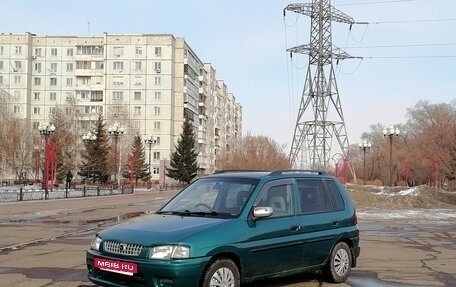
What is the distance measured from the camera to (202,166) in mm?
110688

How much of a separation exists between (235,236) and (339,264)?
2563mm

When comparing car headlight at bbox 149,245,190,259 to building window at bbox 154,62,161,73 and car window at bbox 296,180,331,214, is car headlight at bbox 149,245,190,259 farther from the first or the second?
A: building window at bbox 154,62,161,73

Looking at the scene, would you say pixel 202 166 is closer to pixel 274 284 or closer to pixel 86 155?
pixel 86 155

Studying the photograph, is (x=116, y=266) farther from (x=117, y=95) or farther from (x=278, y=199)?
(x=117, y=95)

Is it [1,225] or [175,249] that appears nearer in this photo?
[175,249]

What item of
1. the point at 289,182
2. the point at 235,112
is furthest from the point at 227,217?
the point at 235,112

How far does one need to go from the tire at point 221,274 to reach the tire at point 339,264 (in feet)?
7.10

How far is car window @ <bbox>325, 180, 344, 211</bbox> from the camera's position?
882 cm

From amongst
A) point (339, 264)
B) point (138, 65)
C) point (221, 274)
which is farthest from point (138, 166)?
point (221, 274)

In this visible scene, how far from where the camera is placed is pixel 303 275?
9.08m

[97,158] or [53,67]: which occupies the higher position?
[53,67]

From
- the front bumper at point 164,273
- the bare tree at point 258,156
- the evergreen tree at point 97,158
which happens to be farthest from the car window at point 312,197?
the evergreen tree at point 97,158

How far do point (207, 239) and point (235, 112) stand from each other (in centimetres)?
16648

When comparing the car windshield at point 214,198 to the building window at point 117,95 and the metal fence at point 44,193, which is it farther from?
the building window at point 117,95
